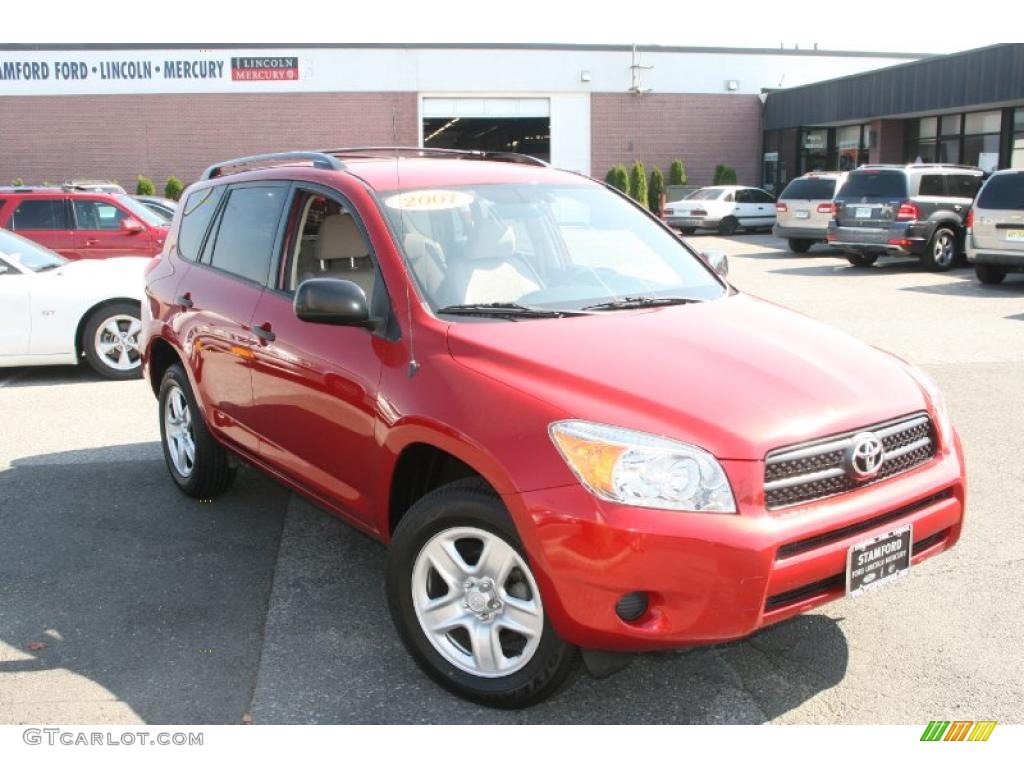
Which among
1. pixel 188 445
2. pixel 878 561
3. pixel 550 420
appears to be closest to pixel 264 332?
pixel 188 445

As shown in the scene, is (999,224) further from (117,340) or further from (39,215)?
(39,215)

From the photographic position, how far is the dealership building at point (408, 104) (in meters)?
36.7

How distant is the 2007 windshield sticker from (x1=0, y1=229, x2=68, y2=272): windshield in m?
6.48

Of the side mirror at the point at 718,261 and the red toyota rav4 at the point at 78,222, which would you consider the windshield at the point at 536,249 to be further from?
the red toyota rav4 at the point at 78,222

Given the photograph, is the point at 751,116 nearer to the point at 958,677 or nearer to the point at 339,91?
the point at 339,91

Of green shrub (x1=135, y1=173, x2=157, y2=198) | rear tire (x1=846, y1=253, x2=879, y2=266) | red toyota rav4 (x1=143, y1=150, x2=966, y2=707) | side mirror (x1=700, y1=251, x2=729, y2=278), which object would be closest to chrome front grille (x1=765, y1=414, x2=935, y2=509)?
red toyota rav4 (x1=143, y1=150, x2=966, y2=707)

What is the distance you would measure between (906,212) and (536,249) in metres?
15.0

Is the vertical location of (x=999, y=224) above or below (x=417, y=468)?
above

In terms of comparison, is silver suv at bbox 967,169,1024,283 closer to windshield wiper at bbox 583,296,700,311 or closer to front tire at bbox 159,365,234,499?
windshield wiper at bbox 583,296,700,311

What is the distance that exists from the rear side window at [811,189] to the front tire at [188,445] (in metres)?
17.6

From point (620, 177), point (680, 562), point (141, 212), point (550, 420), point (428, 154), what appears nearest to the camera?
point (680, 562)

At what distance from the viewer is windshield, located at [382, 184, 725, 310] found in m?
3.88

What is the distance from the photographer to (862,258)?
18734mm

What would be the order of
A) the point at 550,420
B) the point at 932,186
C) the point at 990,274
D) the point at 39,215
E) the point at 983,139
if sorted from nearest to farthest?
1. the point at 550,420
2. the point at 39,215
3. the point at 990,274
4. the point at 932,186
5. the point at 983,139
